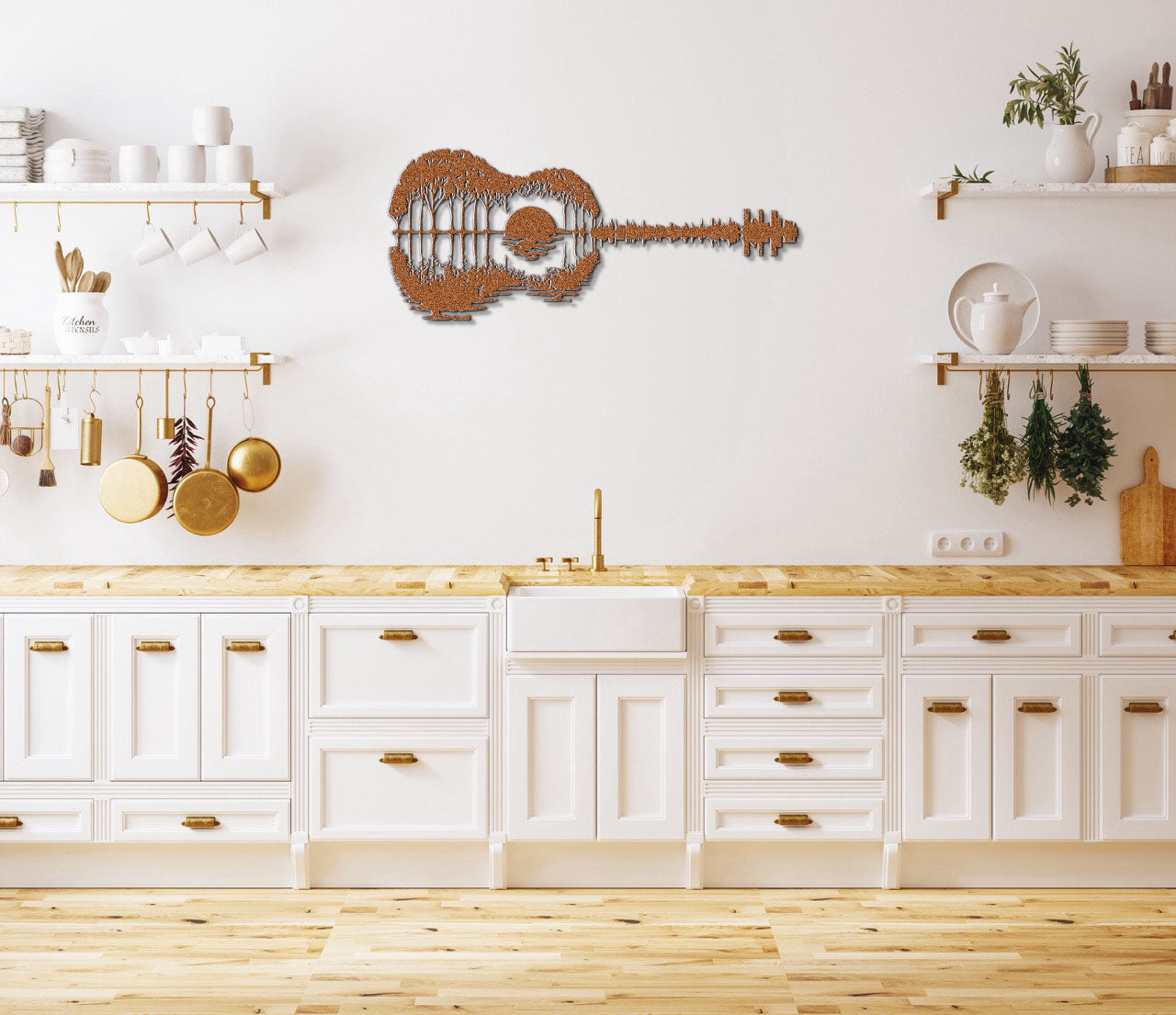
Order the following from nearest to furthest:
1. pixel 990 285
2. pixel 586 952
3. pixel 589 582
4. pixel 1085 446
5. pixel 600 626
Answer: pixel 586 952, pixel 600 626, pixel 589 582, pixel 1085 446, pixel 990 285

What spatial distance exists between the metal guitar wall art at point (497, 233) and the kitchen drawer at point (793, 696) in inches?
50.5

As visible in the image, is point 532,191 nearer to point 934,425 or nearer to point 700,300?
point 700,300

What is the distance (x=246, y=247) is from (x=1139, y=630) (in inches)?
108

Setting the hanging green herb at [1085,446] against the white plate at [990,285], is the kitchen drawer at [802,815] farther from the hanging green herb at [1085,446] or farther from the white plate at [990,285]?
the white plate at [990,285]

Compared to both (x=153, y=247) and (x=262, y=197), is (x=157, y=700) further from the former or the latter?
(x=262, y=197)

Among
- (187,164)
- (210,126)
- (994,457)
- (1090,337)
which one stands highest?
(210,126)

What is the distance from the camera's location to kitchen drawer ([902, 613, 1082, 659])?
3189mm

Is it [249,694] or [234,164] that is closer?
[249,694]

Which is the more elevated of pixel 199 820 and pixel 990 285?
pixel 990 285

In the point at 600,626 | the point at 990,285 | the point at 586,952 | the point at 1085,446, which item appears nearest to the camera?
the point at 586,952

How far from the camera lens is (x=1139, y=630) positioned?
126 inches

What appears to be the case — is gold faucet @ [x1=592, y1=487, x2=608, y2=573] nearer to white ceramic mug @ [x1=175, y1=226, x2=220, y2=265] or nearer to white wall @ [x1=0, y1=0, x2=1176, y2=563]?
white wall @ [x1=0, y1=0, x2=1176, y2=563]

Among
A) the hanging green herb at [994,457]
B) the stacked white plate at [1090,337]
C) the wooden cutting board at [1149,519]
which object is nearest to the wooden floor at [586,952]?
the wooden cutting board at [1149,519]

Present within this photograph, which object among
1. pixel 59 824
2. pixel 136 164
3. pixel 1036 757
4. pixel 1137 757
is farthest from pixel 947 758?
pixel 136 164
